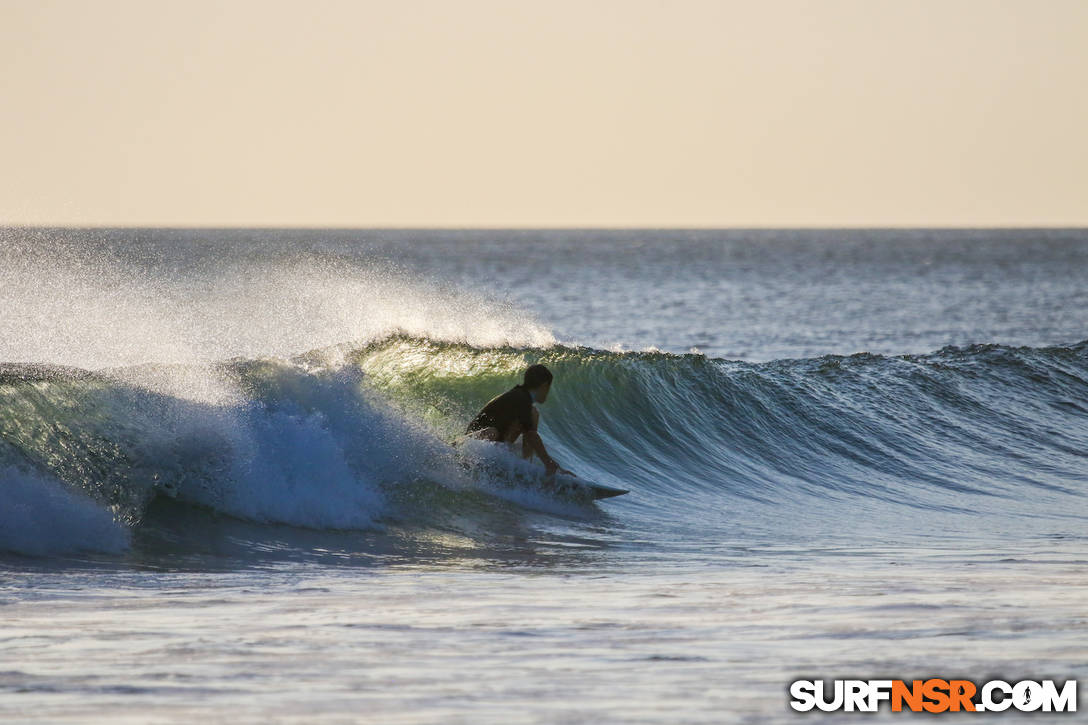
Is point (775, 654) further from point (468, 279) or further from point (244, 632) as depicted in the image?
point (468, 279)

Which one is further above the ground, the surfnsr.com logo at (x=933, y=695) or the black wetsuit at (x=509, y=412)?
the black wetsuit at (x=509, y=412)

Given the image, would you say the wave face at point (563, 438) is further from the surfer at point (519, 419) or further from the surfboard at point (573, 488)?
the surfboard at point (573, 488)

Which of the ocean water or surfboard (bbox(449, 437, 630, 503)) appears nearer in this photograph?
the ocean water

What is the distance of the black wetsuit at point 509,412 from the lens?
11047 millimetres

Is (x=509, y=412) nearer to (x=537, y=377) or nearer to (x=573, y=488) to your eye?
(x=537, y=377)

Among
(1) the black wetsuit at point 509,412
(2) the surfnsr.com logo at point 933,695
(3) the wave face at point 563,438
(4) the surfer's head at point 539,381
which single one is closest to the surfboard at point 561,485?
(3) the wave face at point 563,438

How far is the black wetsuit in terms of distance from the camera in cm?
1105

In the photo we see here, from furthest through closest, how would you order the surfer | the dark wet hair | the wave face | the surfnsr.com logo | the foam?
1. the surfer
2. the dark wet hair
3. the wave face
4. the foam
5. the surfnsr.com logo

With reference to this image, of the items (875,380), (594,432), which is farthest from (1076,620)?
(875,380)

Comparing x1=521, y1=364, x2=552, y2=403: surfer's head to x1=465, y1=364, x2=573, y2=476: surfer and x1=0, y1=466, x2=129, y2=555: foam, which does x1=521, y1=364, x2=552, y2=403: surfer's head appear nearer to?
x1=465, y1=364, x2=573, y2=476: surfer

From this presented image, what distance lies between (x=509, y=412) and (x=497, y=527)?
1058 mm

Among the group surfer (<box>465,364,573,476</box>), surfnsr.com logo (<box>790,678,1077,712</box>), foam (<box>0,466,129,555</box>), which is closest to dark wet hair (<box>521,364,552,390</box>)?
surfer (<box>465,364,573,476</box>)

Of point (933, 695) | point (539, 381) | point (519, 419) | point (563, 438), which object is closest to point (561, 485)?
point (519, 419)

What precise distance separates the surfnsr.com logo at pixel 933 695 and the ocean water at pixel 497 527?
0.12m
